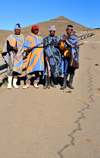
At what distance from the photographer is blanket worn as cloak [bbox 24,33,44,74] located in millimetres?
5867

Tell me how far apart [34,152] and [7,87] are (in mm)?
3361

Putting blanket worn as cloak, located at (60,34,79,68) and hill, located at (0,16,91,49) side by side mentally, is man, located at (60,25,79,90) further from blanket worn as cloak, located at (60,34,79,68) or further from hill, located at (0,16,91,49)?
hill, located at (0,16,91,49)

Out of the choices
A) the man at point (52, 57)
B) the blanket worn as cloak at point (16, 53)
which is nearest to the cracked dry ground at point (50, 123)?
the man at point (52, 57)

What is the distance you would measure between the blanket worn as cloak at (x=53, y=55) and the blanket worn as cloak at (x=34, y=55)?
211 millimetres

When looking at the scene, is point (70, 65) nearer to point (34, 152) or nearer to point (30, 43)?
point (30, 43)

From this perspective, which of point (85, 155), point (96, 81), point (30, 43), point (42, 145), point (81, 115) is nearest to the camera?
point (85, 155)

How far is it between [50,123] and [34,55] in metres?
2.70

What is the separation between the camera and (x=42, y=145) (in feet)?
9.97

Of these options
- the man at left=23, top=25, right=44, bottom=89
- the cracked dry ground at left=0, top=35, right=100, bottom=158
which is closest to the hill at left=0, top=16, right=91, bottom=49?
the man at left=23, top=25, right=44, bottom=89

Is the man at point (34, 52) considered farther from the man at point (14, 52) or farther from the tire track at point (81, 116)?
the tire track at point (81, 116)

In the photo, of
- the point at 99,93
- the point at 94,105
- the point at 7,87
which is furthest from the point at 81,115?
the point at 7,87

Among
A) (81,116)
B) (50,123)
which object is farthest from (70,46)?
(50,123)

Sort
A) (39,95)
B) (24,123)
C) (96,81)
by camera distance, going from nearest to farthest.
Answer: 1. (24,123)
2. (39,95)
3. (96,81)

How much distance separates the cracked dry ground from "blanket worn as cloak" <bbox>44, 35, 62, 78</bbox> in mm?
628
